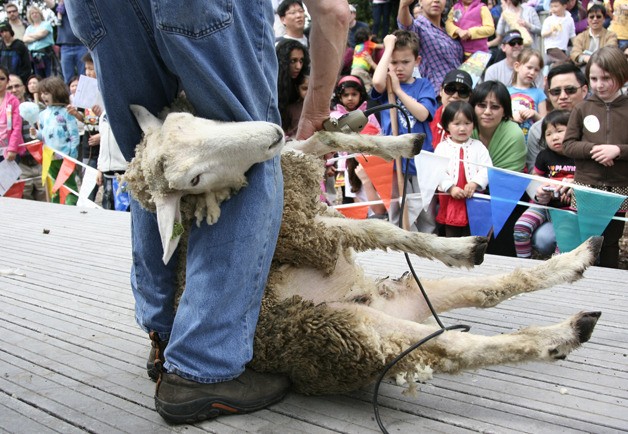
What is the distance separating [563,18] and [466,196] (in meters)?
4.70

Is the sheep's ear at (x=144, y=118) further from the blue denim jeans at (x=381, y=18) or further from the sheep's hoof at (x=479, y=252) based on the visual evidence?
the blue denim jeans at (x=381, y=18)

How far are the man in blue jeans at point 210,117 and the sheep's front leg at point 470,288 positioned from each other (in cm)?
67

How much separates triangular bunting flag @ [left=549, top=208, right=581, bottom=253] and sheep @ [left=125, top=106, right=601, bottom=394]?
201 centimetres

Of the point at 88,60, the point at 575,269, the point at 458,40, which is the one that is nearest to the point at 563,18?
the point at 458,40

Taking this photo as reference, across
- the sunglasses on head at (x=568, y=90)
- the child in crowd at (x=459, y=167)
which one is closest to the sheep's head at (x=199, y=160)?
the child in crowd at (x=459, y=167)

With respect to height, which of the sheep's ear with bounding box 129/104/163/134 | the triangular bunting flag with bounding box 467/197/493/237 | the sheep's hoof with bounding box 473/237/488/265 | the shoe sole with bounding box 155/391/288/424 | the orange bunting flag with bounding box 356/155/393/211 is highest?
the sheep's ear with bounding box 129/104/163/134

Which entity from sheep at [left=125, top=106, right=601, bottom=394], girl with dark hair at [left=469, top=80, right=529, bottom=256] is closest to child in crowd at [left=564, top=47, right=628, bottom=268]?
girl with dark hair at [left=469, top=80, right=529, bottom=256]

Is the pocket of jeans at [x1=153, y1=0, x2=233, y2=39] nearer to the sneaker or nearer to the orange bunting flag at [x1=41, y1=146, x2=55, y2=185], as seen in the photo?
the sneaker

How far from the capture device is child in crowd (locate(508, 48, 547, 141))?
6.11 metres

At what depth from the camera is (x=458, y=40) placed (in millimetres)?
7934

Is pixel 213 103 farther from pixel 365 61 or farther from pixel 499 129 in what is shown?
pixel 365 61

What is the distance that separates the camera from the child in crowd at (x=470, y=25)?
7.88 metres

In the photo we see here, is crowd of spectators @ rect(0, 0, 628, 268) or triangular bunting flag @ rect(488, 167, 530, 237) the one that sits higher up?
crowd of spectators @ rect(0, 0, 628, 268)

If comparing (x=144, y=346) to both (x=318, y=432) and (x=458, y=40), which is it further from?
(x=458, y=40)
